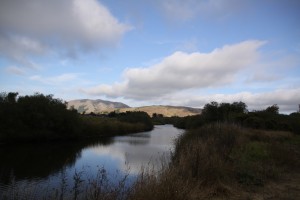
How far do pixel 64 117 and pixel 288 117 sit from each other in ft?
118

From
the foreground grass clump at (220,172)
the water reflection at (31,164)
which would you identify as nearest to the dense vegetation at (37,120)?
the water reflection at (31,164)

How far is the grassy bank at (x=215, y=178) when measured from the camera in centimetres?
619

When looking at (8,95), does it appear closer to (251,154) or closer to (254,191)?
(251,154)

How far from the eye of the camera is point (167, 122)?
195000 millimetres

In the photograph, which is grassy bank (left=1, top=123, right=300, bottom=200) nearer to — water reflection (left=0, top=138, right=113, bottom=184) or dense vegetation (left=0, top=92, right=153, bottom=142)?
water reflection (left=0, top=138, right=113, bottom=184)

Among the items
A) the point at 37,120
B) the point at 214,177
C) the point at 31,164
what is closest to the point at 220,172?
the point at 214,177

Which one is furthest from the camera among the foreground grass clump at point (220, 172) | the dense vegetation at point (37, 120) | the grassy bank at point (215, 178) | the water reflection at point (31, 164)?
the dense vegetation at point (37, 120)

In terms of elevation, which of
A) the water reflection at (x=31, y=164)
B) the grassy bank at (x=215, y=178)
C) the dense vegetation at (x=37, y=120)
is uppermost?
the dense vegetation at (x=37, y=120)

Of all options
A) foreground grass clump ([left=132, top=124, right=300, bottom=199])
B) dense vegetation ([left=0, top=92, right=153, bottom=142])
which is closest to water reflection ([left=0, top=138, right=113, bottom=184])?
dense vegetation ([left=0, top=92, right=153, bottom=142])

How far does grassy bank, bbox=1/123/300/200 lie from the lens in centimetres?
619

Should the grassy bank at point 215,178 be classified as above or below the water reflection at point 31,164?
above

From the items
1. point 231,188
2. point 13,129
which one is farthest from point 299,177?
point 13,129

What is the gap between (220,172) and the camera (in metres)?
9.70

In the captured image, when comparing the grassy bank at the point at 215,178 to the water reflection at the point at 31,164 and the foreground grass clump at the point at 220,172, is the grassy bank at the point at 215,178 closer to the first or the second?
the foreground grass clump at the point at 220,172
